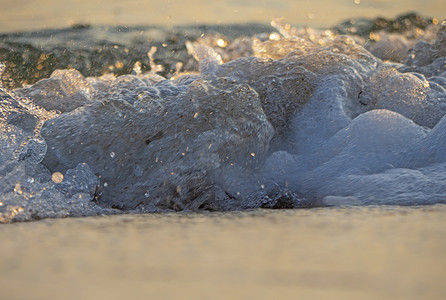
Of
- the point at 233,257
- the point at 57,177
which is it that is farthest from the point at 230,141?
the point at 233,257

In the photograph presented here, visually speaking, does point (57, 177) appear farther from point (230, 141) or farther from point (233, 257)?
point (233, 257)

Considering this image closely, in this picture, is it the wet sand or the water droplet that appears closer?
the wet sand

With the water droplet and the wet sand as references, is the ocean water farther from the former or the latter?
the wet sand

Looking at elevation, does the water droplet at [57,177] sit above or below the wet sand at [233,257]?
below

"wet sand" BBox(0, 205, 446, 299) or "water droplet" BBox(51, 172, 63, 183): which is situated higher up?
"wet sand" BBox(0, 205, 446, 299)

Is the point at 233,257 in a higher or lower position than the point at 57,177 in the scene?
higher

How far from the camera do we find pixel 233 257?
0.73 meters

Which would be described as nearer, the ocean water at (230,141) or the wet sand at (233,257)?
the wet sand at (233,257)

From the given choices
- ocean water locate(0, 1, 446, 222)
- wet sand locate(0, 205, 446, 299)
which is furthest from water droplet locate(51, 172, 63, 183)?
wet sand locate(0, 205, 446, 299)

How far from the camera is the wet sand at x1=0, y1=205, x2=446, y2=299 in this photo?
60 cm

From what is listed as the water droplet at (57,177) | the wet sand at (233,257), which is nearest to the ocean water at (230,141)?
the water droplet at (57,177)

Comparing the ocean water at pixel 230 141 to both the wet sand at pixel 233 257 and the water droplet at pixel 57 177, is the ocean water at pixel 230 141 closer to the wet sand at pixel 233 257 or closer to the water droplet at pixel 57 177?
the water droplet at pixel 57 177

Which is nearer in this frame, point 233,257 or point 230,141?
point 233,257

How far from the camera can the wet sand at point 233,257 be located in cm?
60
